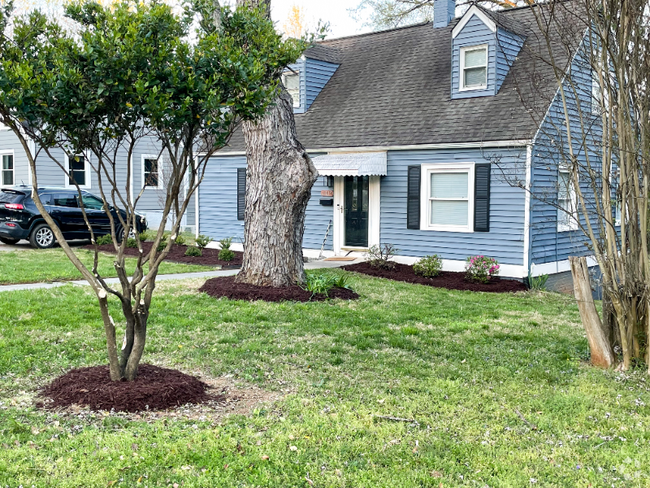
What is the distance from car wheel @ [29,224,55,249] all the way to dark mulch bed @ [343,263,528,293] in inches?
320

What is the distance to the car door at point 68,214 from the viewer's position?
17.6 metres

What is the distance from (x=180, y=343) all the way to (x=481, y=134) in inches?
348

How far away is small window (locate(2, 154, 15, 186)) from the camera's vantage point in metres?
24.2

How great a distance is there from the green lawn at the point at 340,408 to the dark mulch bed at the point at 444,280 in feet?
12.1

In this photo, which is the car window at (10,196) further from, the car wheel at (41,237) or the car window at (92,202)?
the car window at (92,202)

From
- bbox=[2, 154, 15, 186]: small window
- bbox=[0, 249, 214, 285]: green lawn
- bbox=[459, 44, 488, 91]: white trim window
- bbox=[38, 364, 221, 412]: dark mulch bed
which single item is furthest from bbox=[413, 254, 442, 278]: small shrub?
bbox=[2, 154, 15, 186]: small window

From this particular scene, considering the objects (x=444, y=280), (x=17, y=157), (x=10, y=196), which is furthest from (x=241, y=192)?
(x=17, y=157)

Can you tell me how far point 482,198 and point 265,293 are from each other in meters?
5.83

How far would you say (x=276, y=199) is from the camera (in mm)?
11133

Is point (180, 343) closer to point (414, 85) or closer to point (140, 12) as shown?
point (140, 12)

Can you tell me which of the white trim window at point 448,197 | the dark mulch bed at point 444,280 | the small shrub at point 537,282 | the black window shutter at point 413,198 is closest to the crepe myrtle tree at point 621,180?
the dark mulch bed at point 444,280

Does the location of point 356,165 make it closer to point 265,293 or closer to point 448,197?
point 448,197

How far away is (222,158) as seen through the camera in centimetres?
1878

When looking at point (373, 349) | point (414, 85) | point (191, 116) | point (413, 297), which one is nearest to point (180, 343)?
point (373, 349)
